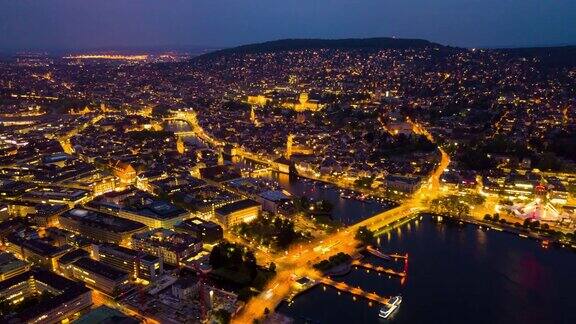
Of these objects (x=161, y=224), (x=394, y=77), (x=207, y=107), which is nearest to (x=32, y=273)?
(x=161, y=224)

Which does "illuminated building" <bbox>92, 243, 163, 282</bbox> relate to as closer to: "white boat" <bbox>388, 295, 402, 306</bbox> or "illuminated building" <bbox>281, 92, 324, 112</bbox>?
"white boat" <bbox>388, 295, 402, 306</bbox>

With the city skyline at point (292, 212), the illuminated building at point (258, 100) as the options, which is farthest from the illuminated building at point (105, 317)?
the illuminated building at point (258, 100)

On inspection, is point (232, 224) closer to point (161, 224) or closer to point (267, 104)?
point (161, 224)

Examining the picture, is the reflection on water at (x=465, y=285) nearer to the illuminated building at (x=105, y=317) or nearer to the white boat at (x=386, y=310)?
the white boat at (x=386, y=310)

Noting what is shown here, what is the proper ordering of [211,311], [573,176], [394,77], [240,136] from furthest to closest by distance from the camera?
1. [394,77]
2. [240,136]
3. [573,176]
4. [211,311]

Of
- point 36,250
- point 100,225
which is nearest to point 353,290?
point 100,225

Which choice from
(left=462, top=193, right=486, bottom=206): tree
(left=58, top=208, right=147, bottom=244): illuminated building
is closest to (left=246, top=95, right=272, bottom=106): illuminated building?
(left=462, top=193, right=486, bottom=206): tree
